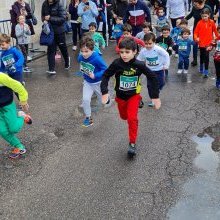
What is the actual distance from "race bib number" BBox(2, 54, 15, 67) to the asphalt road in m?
0.99

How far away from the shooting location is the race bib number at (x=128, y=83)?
5.01 m

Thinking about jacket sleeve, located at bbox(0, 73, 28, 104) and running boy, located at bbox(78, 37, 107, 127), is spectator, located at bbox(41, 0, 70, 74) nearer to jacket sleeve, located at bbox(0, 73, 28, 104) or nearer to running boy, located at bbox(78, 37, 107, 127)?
running boy, located at bbox(78, 37, 107, 127)

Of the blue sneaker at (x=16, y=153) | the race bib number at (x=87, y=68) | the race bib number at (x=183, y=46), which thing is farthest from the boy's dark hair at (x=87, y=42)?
the race bib number at (x=183, y=46)

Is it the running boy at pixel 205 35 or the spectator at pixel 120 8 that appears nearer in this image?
the running boy at pixel 205 35

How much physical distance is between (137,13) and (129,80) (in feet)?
16.9

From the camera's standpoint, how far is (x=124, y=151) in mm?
5375

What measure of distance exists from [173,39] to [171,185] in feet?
18.7

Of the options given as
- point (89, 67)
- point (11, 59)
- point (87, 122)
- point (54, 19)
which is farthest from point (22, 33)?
point (87, 122)

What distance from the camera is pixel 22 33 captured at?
30.2 feet

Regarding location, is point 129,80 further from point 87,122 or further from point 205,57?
point 205,57

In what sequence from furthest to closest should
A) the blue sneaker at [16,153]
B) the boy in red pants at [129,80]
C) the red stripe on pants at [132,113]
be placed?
the blue sneaker at [16,153]
the red stripe on pants at [132,113]
the boy in red pants at [129,80]

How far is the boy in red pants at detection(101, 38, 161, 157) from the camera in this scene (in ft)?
15.9

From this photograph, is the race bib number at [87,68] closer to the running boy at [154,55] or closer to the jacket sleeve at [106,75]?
the jacket sleeve at [106,75]

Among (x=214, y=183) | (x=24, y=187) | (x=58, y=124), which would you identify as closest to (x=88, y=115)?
(x=58, y=124)
